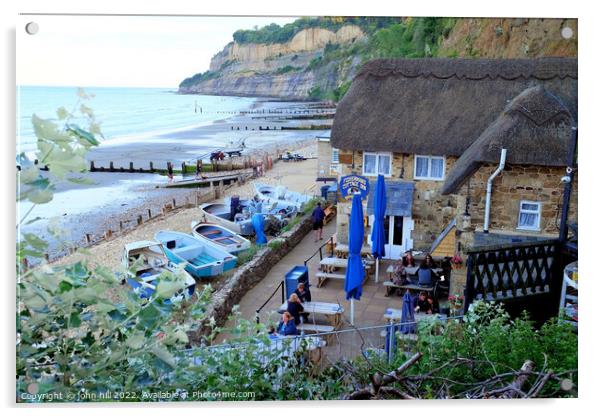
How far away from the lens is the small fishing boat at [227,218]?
11.8 metres

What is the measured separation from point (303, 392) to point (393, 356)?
3.46 ft

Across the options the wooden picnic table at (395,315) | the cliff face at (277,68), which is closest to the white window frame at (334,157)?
the cliff face at (277,68)

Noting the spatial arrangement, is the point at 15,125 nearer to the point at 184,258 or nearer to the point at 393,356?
the point at 393,356

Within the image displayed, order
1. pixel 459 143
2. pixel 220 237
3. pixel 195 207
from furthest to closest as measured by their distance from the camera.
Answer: pixel 220 237
pixel 195 207
pixel 459 143

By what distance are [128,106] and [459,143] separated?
16.0ft

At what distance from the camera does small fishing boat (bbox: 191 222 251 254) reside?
11.0 metres

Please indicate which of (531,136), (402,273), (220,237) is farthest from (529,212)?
(220,237)

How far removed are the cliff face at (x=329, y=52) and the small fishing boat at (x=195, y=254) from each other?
3305 millimetres

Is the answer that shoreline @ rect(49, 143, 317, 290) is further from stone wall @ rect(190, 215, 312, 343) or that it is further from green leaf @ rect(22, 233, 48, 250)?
green leaf @ rect(22, 233, 48, 250)

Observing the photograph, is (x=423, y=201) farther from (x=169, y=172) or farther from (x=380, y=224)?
(x=169, y=172)

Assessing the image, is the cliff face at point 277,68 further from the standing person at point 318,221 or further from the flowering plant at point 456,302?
the flowering plant at point 456,302

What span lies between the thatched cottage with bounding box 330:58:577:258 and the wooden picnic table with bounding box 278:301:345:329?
1.56 metres

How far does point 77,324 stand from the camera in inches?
151

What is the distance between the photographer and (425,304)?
302 inches
